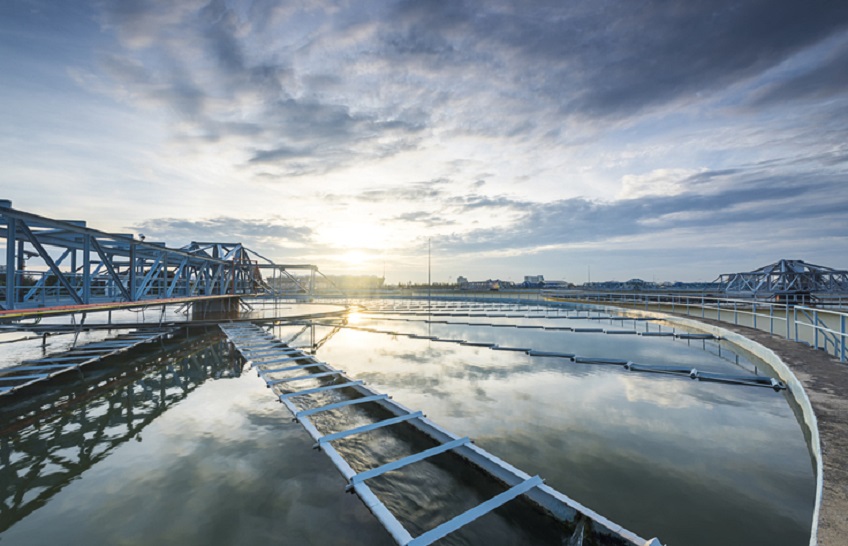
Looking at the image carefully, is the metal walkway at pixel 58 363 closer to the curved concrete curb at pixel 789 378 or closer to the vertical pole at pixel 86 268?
the vertical pole at pixel 86 268

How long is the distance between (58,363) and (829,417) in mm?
20996

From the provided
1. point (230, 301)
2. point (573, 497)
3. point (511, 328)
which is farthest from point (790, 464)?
point (230, 301)

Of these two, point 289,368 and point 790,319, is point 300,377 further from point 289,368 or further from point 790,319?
point 790,319

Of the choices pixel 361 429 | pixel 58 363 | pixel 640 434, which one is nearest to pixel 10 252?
pixel 58 363

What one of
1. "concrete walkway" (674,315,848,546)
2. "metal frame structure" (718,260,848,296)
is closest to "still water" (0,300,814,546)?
"concrete walkway" (674,315,848,546)

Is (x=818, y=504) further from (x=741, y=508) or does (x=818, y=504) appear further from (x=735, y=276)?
(x=735, y=276)

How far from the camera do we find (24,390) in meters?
10.6

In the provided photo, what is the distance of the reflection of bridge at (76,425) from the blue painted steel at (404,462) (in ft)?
15.0

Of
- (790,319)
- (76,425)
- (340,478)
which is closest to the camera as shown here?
(340,478)

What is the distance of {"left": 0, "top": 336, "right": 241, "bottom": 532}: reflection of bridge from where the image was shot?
5.68 m

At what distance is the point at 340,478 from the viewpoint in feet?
19.0

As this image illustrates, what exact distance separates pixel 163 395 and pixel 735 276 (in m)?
103

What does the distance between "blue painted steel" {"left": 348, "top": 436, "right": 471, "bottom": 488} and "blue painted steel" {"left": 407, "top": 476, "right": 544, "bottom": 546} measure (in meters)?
1.31

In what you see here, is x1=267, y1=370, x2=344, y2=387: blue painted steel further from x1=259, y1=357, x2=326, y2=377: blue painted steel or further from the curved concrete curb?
the curved concrete curb
